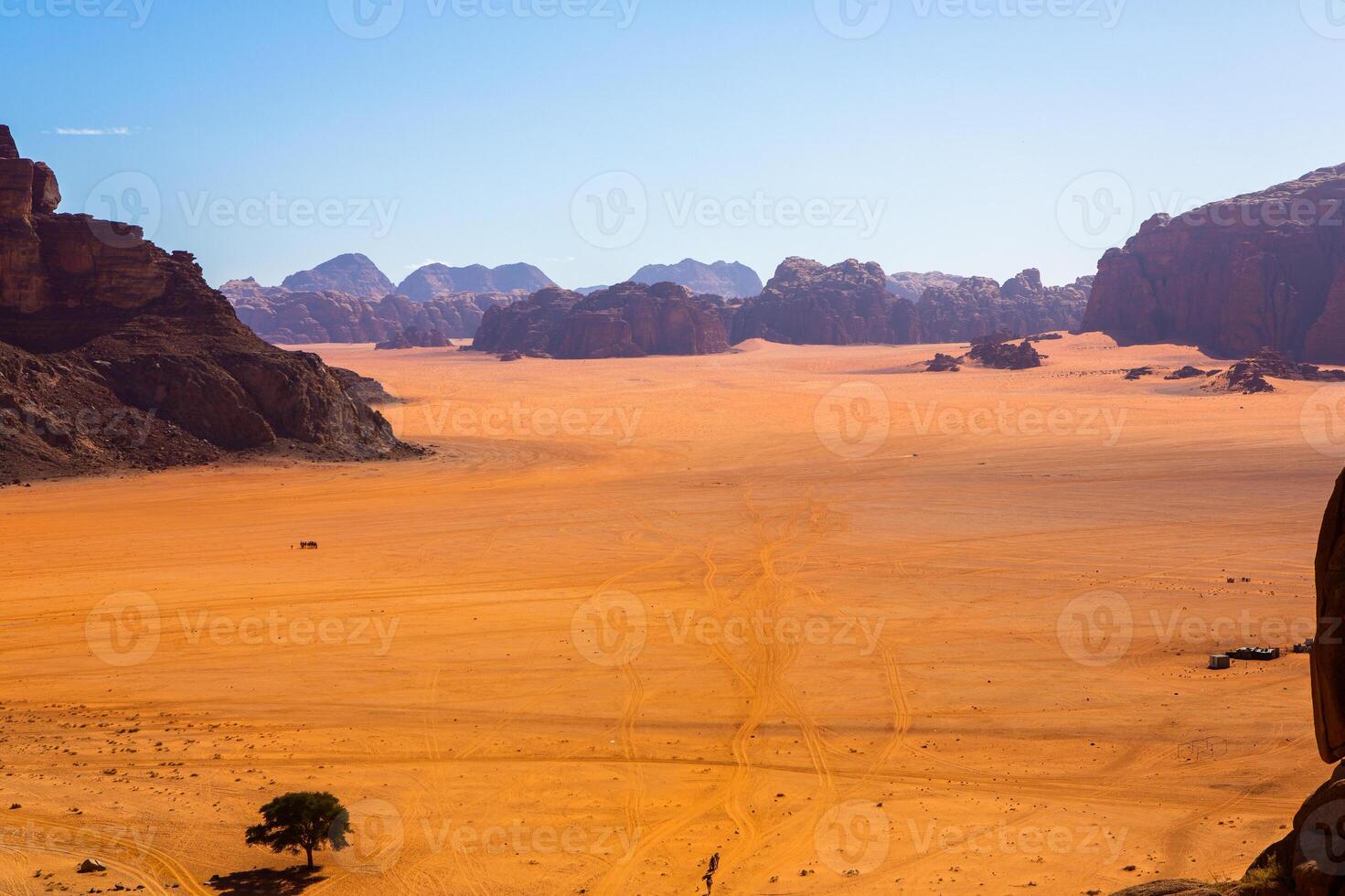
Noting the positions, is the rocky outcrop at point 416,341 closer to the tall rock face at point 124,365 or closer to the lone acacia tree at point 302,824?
the tall rock face at point 124,365

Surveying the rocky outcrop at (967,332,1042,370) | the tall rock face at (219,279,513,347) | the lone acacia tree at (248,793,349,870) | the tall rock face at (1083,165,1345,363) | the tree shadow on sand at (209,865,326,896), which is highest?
the tall rock face at (219,279,513,347)

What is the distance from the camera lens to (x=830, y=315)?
13588 centimetres

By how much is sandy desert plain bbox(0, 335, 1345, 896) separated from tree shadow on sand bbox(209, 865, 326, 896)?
43mm

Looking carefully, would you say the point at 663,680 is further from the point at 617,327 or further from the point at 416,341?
the point at 416,341

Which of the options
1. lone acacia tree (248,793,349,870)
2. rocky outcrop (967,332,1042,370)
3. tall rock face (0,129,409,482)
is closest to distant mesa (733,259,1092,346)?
rocky outcrop (967,332,1042,370)

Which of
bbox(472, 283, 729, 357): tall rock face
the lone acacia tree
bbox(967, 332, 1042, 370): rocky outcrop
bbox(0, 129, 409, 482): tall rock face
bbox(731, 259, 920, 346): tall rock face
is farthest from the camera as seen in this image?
bbox(731, 259, 920, 346): tall rock face

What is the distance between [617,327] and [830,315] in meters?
33.0

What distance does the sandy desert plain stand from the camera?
10398 mm

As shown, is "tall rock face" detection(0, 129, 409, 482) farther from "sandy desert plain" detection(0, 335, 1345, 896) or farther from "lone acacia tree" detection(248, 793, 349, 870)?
"lone acacia tree" detection(248, 793, 349, 870)

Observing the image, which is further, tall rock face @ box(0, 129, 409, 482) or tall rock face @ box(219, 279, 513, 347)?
tall rock face @ box(219, 279, 513, 347)

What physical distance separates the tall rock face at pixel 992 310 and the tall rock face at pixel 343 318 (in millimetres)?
70462

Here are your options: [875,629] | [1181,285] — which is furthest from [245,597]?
[1181,285]

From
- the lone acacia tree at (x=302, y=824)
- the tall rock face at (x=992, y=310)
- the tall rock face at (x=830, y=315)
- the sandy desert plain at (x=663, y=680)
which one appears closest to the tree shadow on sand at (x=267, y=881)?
the sandy desert plain at (x=663, y=680)

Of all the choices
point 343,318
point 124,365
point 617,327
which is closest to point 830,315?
point 617,327
